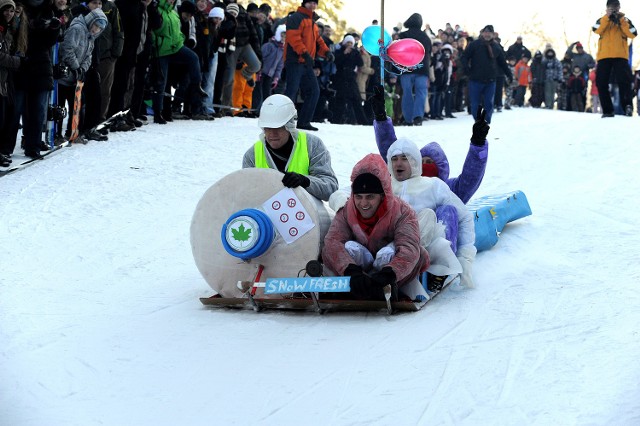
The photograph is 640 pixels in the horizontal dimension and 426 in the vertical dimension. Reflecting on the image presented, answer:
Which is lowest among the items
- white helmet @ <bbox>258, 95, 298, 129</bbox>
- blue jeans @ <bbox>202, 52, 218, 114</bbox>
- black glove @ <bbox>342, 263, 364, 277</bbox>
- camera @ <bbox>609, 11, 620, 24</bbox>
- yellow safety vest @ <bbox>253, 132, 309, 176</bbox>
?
black glove @ <bbox>342, 263, 364, 277</bbox>

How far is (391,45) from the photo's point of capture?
11.6 m

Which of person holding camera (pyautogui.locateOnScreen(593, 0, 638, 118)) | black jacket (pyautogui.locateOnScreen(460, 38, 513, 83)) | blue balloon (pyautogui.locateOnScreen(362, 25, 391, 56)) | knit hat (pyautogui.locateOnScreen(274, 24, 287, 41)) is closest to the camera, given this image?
blue balloon (pyautogui.locateOnScreen(362, 25, 391, 56))

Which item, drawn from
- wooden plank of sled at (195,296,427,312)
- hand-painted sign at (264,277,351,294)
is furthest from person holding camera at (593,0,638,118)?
hand-painted sign at (264,277,351,294)

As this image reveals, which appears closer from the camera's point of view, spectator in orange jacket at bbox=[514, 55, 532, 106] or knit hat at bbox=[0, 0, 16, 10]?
knit hat at bbox=[0, 0, 16, 10]

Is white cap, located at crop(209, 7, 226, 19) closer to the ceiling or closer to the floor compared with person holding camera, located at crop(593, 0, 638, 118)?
closer to the ceiling

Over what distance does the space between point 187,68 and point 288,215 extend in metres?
7.65

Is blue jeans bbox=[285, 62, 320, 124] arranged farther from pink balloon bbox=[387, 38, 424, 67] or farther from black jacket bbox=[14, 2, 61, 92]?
black jacket bbox=[14, 2, 61, 92]

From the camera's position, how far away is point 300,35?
13203 millimetres

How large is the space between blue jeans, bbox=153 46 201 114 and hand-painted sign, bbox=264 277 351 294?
7.54 meters

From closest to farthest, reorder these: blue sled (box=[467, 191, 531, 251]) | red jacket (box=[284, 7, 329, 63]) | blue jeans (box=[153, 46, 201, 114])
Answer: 1. blue sled (box=[467, 191, 531, 251])
2. blue jeans (box=[153, 46, 201, 114])
3. red jacket (box=[284, 7, 329, 63])

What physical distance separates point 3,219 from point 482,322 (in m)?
4.17

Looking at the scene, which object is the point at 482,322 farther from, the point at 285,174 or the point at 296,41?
the point at 296,41

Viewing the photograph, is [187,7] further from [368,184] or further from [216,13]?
[368,184]

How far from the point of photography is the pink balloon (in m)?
11.3
